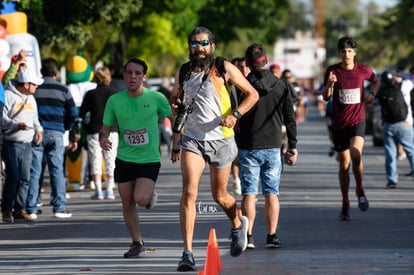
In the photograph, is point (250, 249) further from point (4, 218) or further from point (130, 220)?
point (4, 218)

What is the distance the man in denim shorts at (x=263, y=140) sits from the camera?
12312 mm

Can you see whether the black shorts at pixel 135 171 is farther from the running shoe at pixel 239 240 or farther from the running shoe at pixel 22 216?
the running shoe at pixel 22 216

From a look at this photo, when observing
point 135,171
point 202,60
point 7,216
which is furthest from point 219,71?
point 7,216

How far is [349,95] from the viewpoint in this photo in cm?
1498

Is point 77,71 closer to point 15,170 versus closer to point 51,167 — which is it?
point 51,167

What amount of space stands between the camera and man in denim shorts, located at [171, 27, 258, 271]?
1cm

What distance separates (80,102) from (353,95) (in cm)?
667

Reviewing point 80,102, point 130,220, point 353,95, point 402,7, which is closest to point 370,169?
point 80,102

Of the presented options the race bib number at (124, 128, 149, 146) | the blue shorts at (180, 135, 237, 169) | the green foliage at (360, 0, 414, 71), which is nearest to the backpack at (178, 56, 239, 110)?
the blue shorts at (180, 135, 237, 169)

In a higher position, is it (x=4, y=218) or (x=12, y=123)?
(x=12, y=123)

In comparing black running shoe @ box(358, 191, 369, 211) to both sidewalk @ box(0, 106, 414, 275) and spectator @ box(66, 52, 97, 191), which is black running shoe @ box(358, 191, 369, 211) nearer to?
sidewalk @ box(0, 106, 414, 275)

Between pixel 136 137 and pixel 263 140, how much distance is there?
1.38 meters

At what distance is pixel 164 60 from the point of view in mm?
62438

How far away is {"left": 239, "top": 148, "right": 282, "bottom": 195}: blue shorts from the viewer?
40.4 feet
